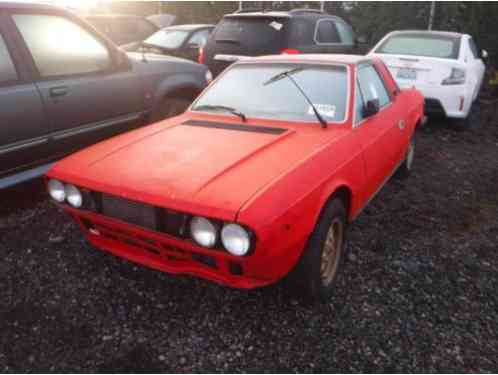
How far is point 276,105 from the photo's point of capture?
3375mm

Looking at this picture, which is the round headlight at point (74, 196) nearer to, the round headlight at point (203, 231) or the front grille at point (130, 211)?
the front grille at point (130, 211)

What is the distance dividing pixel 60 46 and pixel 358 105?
2.81 m

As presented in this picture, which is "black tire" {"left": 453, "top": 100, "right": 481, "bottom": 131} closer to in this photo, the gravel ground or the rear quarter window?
the rear quarter window

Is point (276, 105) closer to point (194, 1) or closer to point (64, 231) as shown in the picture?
point (64, 231)

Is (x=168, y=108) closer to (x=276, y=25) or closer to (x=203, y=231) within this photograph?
(x=276, y=25)

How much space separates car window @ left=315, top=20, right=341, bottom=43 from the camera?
7.77 meters

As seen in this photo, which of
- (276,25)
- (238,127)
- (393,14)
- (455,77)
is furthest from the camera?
(393,14)

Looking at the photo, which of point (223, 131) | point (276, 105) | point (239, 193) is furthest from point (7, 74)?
point (239, 193)

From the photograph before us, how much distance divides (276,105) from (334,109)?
444mm

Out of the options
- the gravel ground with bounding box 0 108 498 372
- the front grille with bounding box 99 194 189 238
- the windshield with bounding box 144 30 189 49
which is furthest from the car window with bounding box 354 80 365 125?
the windshield with bounding box 144 30 189 49

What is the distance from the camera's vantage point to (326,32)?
8.11 m

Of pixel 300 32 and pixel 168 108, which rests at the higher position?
pixel 300 32

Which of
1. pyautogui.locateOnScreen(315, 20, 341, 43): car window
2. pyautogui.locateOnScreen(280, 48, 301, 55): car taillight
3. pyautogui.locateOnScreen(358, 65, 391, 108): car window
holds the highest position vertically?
pyautogui.locateOnScreen(315, 20, 341, 43): car window

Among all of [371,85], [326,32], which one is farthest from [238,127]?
[326,32]
